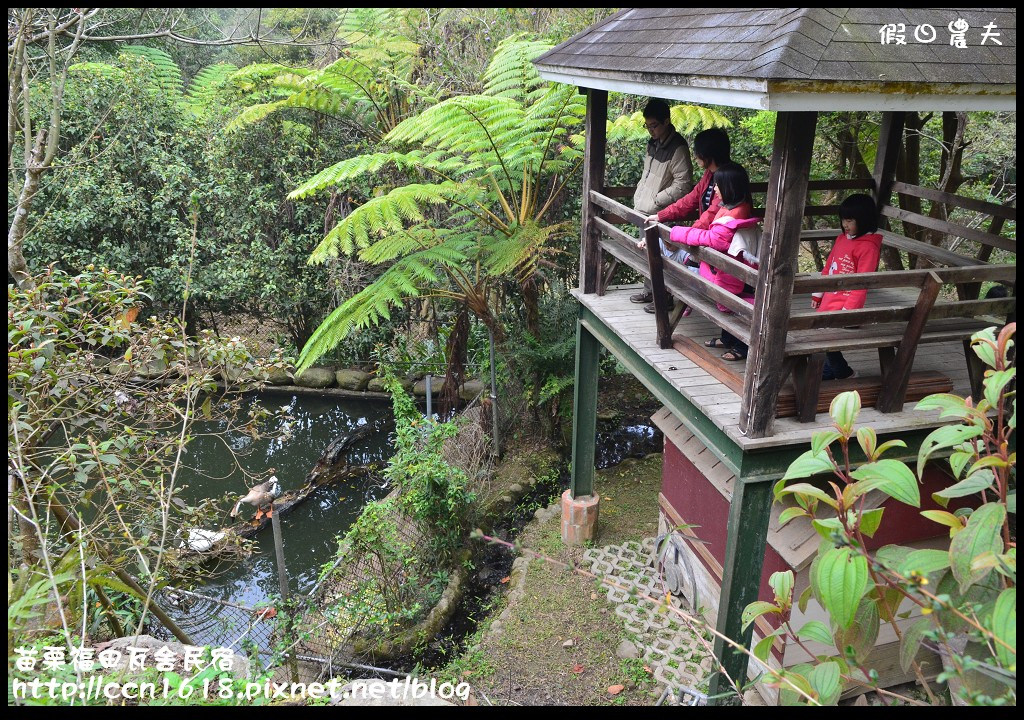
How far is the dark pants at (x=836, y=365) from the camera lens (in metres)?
3.71

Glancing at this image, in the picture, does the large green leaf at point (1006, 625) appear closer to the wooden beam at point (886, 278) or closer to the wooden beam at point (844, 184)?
the wooden beam at point (886, 278)

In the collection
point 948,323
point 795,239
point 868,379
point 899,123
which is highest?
point 899,123

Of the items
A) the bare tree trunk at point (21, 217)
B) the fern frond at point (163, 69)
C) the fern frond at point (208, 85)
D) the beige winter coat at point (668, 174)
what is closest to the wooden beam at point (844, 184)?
the beige winter coat at point (668, 174)

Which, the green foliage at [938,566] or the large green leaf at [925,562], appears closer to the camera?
the green foliage at [938,566]

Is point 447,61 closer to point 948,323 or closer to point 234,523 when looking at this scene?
point 234,523

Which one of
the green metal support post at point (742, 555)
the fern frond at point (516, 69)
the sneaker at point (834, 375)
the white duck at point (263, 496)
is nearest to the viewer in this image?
the green metal support post at point (742, 555)

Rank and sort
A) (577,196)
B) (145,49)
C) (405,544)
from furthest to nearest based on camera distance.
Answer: (145,49) → (577,196) → (405,544)

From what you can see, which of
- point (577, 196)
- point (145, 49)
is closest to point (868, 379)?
point (577, 196)

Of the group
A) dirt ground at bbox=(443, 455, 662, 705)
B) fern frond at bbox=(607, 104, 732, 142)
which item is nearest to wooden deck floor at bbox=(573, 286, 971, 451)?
fern frond at bbox=(607, 104, 732, 142)

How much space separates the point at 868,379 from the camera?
12.0ft

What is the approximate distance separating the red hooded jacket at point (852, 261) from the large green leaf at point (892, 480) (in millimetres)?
1958

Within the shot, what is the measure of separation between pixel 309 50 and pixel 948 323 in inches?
519

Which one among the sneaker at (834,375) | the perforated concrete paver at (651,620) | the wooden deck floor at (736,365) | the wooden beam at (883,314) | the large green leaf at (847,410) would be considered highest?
the large green leaf at (847,410)

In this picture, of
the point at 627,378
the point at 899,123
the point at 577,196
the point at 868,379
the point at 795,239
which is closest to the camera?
the point at 795,239
